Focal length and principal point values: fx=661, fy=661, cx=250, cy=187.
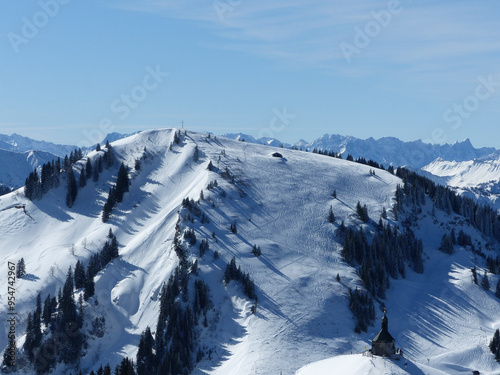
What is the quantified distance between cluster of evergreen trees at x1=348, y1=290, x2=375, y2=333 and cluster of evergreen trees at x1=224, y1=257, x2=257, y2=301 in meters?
20.7

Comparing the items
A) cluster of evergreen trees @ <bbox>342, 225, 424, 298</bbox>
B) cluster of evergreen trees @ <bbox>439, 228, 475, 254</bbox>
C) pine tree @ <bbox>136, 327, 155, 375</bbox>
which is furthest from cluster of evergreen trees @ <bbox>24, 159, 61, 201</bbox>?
cluster of evergreen trees @ <bbox>439, 228, 475, 254</bbox>

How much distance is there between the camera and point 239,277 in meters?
142

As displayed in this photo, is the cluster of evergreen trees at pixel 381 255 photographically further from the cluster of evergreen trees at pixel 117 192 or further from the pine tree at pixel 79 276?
→ the cluster of evergreen trees at pixel 117 192

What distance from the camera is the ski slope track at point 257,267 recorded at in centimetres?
12812

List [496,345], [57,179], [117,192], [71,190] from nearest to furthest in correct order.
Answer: [496,345] < [117,192] < [71,190] < [57,179]

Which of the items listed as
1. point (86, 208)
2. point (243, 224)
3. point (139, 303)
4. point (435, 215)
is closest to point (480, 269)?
point (435, 215)

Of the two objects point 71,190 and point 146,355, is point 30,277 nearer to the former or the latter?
point 71,190

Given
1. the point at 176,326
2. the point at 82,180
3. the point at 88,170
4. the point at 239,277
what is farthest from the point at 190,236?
the point at 88,170

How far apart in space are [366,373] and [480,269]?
87.6 meters

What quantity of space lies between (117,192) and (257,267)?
5384 cm

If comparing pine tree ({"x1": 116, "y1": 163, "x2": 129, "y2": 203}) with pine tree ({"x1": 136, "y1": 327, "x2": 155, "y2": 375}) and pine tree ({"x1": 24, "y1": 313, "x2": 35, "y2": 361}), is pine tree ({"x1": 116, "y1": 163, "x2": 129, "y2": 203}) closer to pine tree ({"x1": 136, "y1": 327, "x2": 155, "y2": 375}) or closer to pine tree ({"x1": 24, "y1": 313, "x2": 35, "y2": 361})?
pine tree ({"x1": 24, "y1": 313, "x2": 35, "y2": 361})

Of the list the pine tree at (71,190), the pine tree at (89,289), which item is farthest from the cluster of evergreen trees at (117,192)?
the pine tree at (89,289)

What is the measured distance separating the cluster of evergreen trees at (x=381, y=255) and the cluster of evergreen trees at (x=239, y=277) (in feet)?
85.1

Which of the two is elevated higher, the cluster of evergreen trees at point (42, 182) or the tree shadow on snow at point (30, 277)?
the cluster of evergreen trees at point (42, 182)
